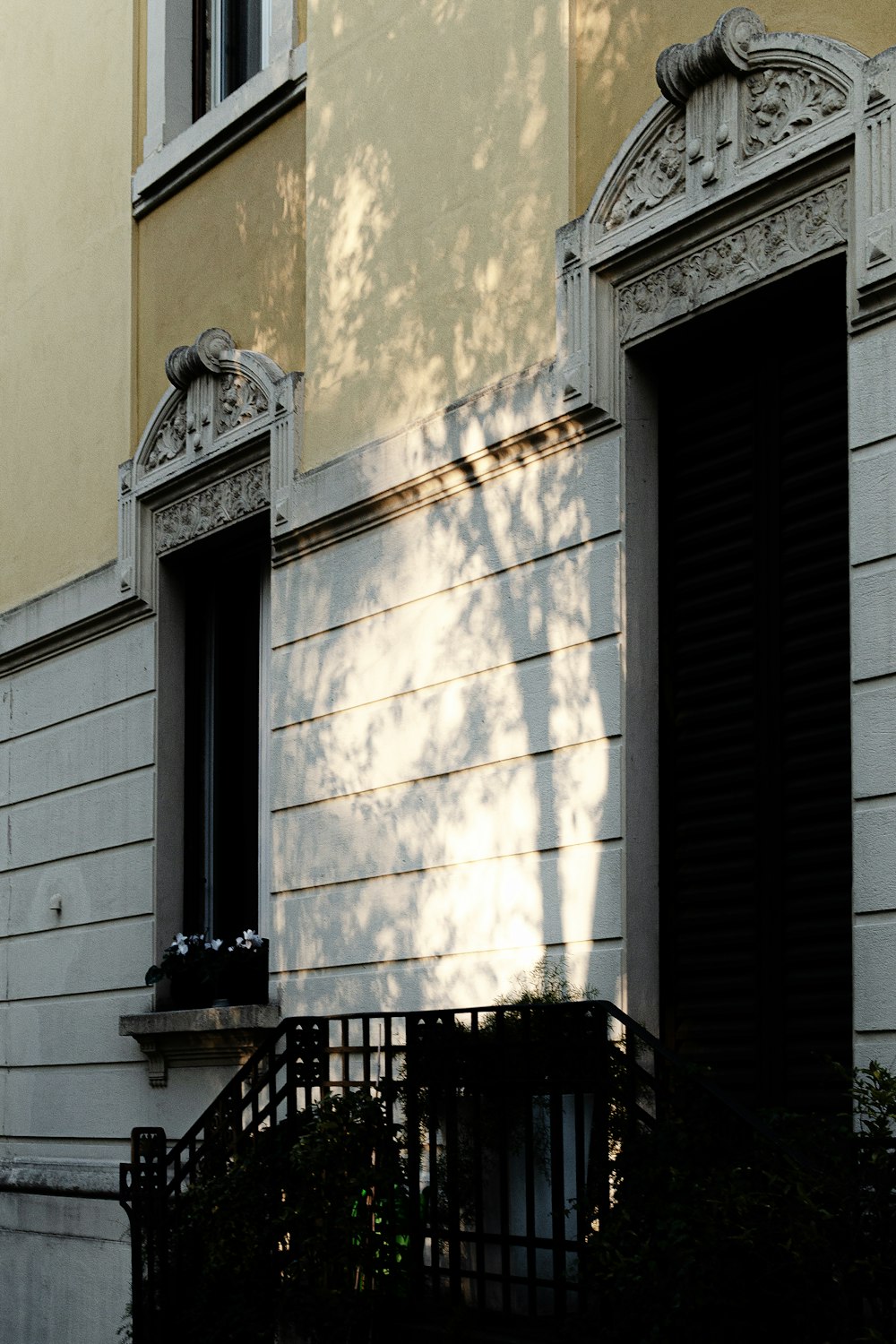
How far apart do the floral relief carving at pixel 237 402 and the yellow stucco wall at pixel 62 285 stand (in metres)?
1.19

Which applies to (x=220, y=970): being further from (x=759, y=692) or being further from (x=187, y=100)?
(x=187, y=100)

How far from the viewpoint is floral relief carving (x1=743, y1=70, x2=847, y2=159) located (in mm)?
6957

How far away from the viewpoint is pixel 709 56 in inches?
289

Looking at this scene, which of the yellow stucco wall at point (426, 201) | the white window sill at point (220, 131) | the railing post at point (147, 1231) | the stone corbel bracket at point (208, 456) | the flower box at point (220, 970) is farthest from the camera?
the white window sill at point (220, 131)

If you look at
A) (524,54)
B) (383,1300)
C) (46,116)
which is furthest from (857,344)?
(46,116)

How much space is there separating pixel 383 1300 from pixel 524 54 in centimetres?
533

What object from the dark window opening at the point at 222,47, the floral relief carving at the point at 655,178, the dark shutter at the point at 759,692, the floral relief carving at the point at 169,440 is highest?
the dark window opening at the point at 222,47

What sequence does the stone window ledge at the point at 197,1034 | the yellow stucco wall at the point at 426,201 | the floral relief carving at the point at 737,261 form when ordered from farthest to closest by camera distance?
the stone window ledge at the point at 197,1034
the yellow stucco wall at the point at 426,201
the floral relief carving at the point at 737,261

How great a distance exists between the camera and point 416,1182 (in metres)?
7.66

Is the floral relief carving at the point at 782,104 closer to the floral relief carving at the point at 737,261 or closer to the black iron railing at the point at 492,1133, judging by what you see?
the floral relief carving at the point at 737,261

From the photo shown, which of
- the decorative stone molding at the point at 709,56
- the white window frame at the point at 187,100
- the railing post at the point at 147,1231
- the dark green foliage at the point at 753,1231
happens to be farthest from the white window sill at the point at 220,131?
the dark green foliage at the point at 753,1231

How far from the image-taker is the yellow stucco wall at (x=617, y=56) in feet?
25.2

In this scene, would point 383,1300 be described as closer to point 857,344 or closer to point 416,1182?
point 416,1182

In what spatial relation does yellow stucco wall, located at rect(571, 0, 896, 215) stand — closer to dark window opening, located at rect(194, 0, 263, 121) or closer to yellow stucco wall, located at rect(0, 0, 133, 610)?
dark window opening, located at rect(194, 0, 263, 121)
